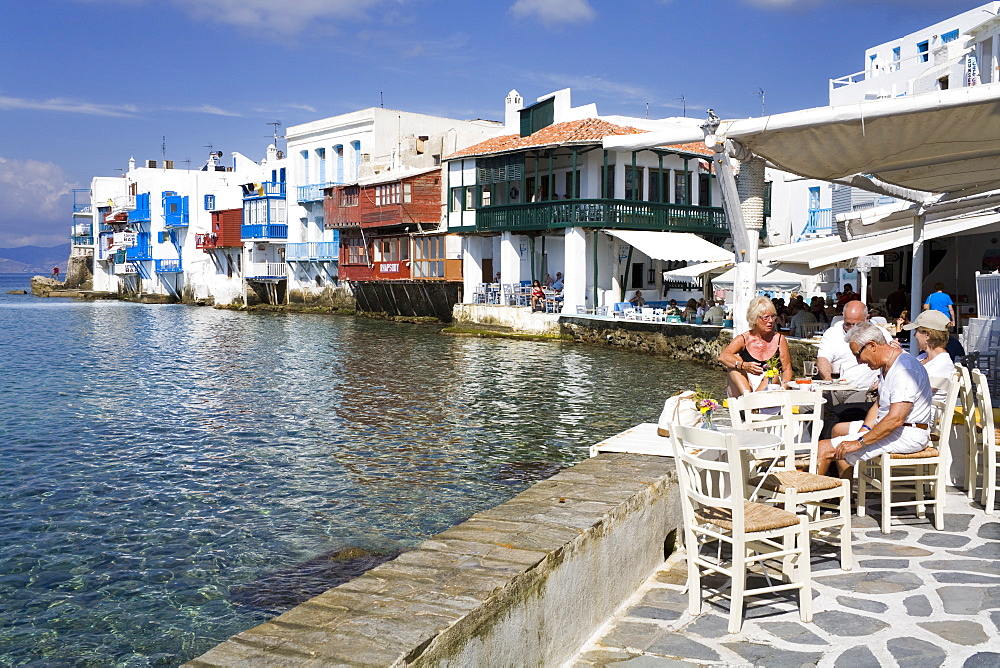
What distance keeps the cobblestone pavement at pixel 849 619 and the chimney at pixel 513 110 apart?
37844 mm

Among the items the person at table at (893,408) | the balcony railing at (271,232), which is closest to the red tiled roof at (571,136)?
the balcony railing at (271,232)

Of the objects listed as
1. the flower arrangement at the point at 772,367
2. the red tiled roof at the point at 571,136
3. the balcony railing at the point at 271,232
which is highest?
the red tiled roof at the point at 571,136

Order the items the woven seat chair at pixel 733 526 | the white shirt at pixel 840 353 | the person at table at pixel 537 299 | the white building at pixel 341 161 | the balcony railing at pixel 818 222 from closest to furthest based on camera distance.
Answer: the woven seat chair at pixel 733 526, the white shirt at pixel 840 353, the person at table at pixel 537 299, the balcony railing at pixel 818 222, the white building at pixel 341 161

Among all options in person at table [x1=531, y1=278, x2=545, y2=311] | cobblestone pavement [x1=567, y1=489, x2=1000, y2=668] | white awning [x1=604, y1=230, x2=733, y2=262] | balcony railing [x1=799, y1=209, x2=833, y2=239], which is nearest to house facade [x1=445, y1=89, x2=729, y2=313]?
white awning [x1=604, y1=230, x2=733, y2=262]

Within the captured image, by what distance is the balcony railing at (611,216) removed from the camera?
1275 inches

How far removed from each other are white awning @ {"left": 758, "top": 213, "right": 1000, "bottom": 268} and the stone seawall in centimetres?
1319

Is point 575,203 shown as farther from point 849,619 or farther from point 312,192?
point 849,619

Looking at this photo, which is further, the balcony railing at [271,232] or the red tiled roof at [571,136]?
the balcony railing at [271,232]

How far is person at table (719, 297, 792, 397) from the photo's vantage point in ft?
23.2

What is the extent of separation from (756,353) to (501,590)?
4.56m

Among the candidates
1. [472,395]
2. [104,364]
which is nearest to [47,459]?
[472,395]

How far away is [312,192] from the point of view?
53.0 meters

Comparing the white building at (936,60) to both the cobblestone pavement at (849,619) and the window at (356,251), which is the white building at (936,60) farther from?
the window at (356,251)

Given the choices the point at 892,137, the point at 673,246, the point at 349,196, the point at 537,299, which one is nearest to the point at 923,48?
the point at 673,246
